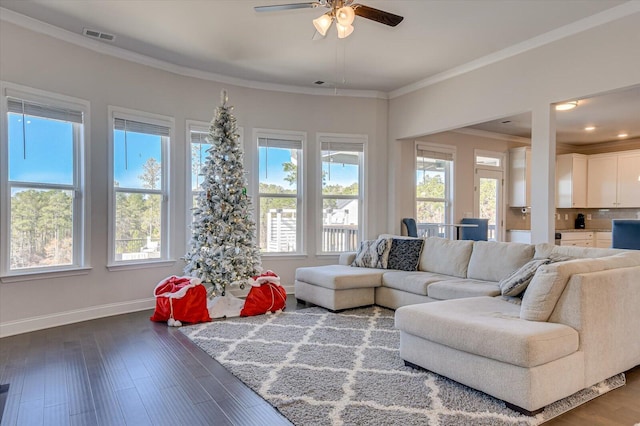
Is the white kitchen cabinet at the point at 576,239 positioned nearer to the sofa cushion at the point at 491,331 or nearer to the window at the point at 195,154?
the sofa cushion at the point at 491,331

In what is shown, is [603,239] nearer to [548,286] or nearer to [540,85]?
[540,85]

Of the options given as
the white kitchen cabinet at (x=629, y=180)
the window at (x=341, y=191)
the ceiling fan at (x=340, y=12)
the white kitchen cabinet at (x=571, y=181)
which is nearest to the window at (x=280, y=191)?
the window at (x=341, y=191)

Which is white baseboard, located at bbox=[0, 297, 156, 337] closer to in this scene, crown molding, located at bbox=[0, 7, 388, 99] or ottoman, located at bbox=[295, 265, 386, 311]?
ottoman, located at bbox=[295, 265, 386, 311]

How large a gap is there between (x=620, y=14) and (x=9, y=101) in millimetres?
5633

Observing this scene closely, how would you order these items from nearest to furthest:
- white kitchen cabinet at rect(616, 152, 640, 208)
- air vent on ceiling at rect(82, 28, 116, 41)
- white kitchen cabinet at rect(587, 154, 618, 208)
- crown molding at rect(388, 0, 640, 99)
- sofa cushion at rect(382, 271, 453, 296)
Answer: crown molding at rect(388, 0, 640, 99) → air vent on ceiling at rect(82, 28, 116, 41) → sofa cushion at rect(382, 271, 453, 296) → white kitchen cabinet at rect(616, 152, 640, 208) → white kitchen cabinet at rect(587, 154, 618, 208)

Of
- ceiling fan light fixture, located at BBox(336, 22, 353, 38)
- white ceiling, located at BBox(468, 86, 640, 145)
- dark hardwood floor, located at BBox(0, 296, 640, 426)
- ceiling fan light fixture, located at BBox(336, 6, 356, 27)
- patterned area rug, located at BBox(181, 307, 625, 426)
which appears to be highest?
Result: white ceiling, located at BBox(468, 86, 640, 145)

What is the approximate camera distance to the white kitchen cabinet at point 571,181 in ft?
26.8

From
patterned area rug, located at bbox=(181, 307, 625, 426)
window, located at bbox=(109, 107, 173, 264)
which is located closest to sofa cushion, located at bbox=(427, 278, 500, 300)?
patterned area rug, located at bbox=(181, 307, 625, 426)

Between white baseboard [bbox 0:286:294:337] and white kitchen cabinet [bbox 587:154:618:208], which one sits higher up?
white kitchen cabinet [bbox 587:154:618:208]

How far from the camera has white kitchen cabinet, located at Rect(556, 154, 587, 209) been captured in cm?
818

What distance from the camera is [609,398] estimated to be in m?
2.54

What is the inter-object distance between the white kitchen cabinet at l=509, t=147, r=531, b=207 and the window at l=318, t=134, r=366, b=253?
3.47 metres

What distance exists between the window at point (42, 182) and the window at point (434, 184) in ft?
15.8

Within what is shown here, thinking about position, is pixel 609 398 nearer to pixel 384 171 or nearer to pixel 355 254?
pixel 355 254
